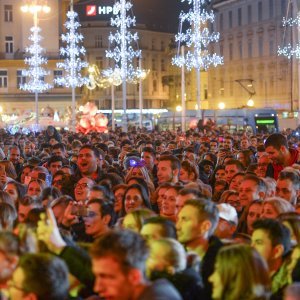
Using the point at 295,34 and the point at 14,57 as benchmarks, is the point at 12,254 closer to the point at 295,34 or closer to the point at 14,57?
the point at 295,34

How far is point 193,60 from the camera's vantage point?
42.2m

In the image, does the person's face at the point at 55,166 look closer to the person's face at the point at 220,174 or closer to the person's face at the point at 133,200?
the person's face at the point at 220,174

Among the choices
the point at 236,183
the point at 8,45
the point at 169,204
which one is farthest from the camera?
the point at 8,45

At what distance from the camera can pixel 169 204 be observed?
9.23 meters

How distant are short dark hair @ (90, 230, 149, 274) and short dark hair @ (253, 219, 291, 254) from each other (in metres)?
1.54

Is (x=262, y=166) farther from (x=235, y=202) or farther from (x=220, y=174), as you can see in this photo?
(x=235, y=202)

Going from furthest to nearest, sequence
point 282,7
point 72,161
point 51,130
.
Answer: point 282,7 → point 51,130 → point 72,161

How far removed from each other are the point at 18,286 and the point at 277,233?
86.2 inches

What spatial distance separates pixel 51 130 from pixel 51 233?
20339 millimetres

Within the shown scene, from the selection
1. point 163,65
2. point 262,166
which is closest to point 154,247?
point 262,166

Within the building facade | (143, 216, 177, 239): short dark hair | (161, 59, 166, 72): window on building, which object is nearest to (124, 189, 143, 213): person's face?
(143, 216, 177, 239): short dark hair

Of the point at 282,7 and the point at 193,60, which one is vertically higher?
the point at 282,7

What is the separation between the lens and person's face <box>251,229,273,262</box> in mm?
6473

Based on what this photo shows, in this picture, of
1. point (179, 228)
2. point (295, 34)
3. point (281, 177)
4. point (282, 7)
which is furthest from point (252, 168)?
point (282, 7)
